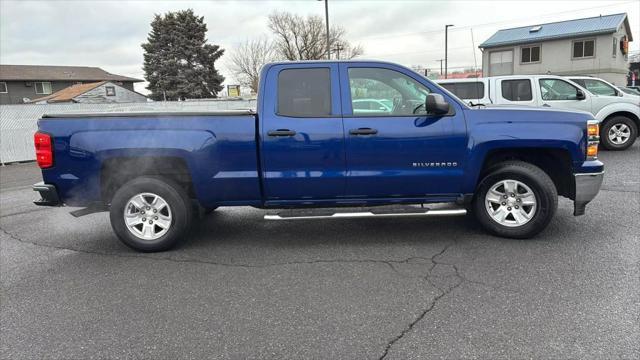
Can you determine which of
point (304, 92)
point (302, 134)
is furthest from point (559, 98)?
point (302, 134)

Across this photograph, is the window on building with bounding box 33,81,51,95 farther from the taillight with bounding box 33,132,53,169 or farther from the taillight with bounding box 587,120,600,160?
the taillight with bounding box 587,120,600,160

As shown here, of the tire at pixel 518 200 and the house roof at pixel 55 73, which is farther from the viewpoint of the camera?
the house roof at pixel 55 73

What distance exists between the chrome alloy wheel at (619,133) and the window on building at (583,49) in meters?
→ 29.0

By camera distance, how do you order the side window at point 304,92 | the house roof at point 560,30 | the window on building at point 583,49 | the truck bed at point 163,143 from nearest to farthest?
the truck bed at point 163,143, the side window at point 304,92, the house roof at point 560,30, the window on building at point 583,49

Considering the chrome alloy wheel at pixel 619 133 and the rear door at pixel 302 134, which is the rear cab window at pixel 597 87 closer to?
the chrome alloy wheel at pixel 619 133

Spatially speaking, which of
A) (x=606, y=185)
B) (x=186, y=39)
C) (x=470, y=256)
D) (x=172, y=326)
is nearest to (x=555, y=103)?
(x=606, y=185)

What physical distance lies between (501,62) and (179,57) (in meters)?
31.2

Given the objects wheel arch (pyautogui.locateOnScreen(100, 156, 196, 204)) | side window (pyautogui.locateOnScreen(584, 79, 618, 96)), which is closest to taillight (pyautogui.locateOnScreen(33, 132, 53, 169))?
wheel arch (pyautogui.locateOnScreen(100, 156, 196, 204))

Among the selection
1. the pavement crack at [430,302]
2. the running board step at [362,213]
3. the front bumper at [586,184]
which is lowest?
the pavement crack at [430,302]

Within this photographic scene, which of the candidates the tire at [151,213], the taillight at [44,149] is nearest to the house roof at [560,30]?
the tire at [151,213]

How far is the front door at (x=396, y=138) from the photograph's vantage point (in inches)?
179

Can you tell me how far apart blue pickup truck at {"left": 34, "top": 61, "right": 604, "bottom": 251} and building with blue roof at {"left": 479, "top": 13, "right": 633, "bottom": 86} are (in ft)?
114

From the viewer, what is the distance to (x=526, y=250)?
14.7 feet

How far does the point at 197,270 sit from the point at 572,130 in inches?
154
